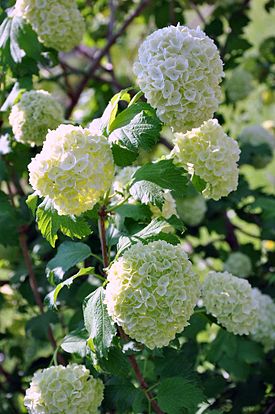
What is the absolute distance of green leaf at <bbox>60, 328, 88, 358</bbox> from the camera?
1.74 metres

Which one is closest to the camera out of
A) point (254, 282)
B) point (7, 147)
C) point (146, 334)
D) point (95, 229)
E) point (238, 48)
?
point (146, 334)

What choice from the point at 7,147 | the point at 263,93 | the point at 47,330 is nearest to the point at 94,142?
the point at 7,147

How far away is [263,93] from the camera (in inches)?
171

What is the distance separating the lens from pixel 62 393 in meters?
1.63

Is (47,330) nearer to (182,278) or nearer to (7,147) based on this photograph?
(7,147)

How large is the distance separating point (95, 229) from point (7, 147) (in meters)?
0.45

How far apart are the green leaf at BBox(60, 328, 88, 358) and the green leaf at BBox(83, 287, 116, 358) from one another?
0.11 metres

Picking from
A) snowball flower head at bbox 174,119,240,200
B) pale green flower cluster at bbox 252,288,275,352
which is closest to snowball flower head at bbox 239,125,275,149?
pale green flower cluster at bbox 252,288,275,352

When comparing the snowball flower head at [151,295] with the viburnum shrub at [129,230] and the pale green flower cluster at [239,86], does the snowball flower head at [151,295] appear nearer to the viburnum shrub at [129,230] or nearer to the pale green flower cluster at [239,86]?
the viburnum shrub at [129,230]

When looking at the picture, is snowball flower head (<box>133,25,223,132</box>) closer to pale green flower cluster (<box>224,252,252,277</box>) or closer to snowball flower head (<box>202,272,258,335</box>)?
snowball flower head (<box>202,272,258,335</box>)

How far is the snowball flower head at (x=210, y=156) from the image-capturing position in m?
1.65

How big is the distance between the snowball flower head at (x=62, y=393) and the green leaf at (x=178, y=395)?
0.20m

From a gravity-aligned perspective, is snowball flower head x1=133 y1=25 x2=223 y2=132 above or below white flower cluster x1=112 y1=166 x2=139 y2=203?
above

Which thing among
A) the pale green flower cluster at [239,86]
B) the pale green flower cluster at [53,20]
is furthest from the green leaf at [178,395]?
the pale green flower cluster at [239,86]
